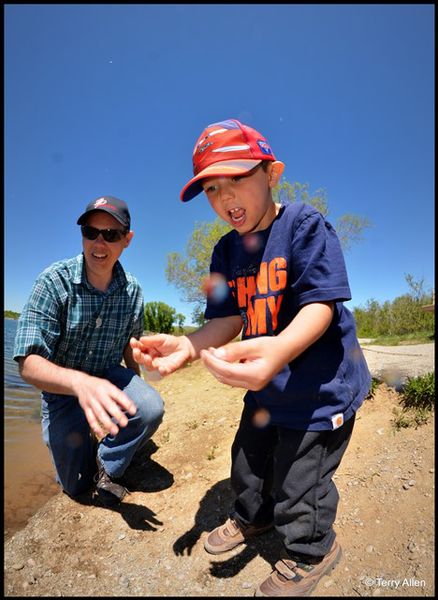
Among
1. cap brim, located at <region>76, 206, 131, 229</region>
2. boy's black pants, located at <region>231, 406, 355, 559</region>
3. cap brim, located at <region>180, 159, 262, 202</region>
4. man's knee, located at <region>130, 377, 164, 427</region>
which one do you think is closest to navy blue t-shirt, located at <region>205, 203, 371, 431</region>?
boy's black pants, located at <region>231, 406, 355, 559</region>

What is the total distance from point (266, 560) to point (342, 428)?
35.5 inches

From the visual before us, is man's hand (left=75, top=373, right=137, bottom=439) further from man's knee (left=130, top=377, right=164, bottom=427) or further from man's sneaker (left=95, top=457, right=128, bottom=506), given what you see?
man's sneaker (left=95, top=457, right=128, bottom=506)

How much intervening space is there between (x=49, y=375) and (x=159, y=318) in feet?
89.7

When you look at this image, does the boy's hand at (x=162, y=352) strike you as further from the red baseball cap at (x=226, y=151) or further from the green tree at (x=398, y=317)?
the green tree at (x=398, y=317)

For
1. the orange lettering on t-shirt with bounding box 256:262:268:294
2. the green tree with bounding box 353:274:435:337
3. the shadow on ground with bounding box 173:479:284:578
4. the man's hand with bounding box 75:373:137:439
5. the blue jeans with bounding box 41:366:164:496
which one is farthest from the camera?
the green tree with bounding box 353:274:435:337

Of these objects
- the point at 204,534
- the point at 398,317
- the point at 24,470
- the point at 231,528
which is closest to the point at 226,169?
the point at 231,528

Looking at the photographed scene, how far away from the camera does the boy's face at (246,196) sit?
150cm

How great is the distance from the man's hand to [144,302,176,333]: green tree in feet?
87.1

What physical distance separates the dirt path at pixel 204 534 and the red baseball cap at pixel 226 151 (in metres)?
2.04

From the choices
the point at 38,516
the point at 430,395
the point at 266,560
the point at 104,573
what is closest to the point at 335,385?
A: the point at 266,560

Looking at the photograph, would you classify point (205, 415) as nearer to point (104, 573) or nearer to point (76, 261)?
point (104, 573)

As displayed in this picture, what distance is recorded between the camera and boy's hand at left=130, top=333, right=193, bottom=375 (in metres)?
1.39

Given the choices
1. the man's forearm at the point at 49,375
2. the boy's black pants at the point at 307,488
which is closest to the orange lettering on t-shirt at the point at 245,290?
the boy's black pants at the point at 307,488

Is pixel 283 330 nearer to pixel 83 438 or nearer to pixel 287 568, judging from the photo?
pixel 287 568
